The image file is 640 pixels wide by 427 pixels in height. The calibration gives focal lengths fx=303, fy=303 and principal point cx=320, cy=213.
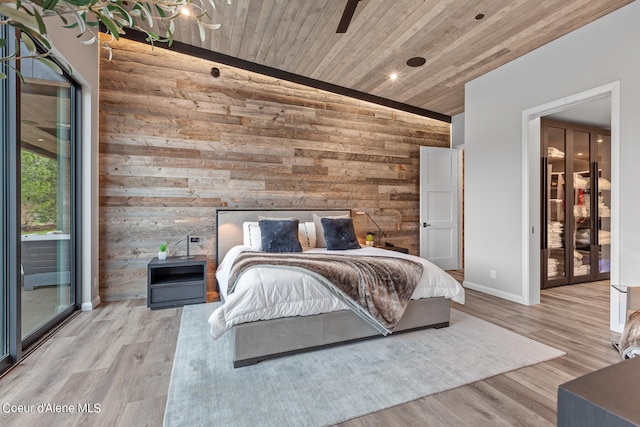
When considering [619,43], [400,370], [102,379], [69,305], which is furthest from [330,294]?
[619,43]

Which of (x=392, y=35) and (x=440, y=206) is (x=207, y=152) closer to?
(x=392, y=35)

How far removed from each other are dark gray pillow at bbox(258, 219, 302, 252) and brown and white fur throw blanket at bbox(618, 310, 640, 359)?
9.59 feet

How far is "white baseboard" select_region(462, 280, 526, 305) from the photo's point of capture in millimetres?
3742

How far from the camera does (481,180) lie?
14.0ft

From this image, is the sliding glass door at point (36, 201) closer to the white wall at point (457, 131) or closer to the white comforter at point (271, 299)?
the white comforter at point (271, 299)

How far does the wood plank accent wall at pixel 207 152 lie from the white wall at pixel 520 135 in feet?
4.95

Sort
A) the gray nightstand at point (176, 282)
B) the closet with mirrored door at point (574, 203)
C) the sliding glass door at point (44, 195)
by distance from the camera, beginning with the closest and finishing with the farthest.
Answer: 1. the sliding glass door at point (44, 195)
2. the gray nightstand at point (176, 282)
3. the closet with mirrored door at point (574, 203)

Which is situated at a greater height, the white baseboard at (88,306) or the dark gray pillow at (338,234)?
the dark gray pillow at (338,234)

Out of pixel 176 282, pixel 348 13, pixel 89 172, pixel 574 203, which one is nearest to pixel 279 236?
pixel 176 282

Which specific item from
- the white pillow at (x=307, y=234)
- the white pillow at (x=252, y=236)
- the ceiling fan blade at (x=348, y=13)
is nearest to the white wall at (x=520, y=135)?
the white pillow at (x=307, y=234)

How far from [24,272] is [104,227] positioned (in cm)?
139

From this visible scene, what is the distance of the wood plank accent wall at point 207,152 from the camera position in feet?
12.4

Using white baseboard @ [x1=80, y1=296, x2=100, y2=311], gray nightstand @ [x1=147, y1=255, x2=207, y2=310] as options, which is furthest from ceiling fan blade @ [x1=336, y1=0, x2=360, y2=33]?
white baseboard @ [x1=80, y1=296, x2=100, y2=311]

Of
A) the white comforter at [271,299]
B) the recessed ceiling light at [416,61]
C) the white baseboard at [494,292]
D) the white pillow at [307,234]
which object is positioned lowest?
the white baseboard at [494,292]
